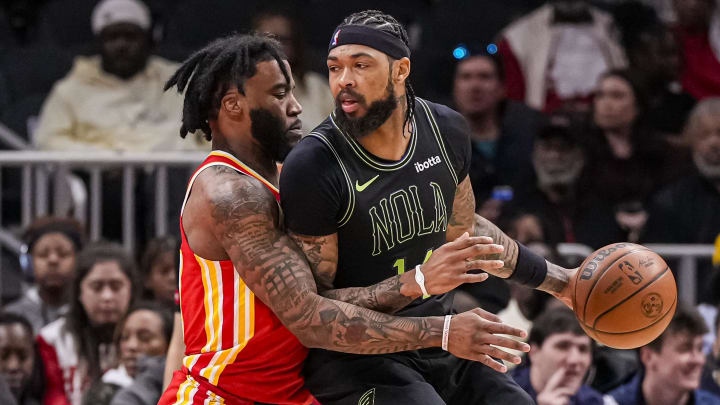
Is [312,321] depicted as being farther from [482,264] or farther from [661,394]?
[661,394]

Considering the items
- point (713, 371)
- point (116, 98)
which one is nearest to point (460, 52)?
point (116, 98)

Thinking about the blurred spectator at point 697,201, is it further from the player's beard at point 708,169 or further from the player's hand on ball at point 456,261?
the player's hand on ball at point 456,261

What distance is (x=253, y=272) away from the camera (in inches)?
163

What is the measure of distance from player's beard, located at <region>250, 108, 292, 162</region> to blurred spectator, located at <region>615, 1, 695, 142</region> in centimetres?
450

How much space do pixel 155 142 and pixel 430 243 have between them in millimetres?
3922

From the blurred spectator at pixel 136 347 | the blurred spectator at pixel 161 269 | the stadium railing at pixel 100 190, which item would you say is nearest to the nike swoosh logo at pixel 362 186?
the blurred spectator at pixel 136 347

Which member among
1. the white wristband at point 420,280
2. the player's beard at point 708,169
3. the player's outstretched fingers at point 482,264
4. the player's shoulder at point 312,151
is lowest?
the white wristband at point 420,280

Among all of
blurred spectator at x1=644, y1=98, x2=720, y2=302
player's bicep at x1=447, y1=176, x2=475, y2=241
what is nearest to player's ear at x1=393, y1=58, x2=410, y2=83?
player's bicep at x1=447, y1=176, x2=475, y2=241

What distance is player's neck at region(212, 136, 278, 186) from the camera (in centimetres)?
439

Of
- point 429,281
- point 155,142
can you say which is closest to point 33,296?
point 155,142

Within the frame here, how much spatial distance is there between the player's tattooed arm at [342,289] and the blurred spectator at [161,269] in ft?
10.3

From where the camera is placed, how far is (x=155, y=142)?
313 inches

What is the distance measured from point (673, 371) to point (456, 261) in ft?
9.47

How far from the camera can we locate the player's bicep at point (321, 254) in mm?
4164
